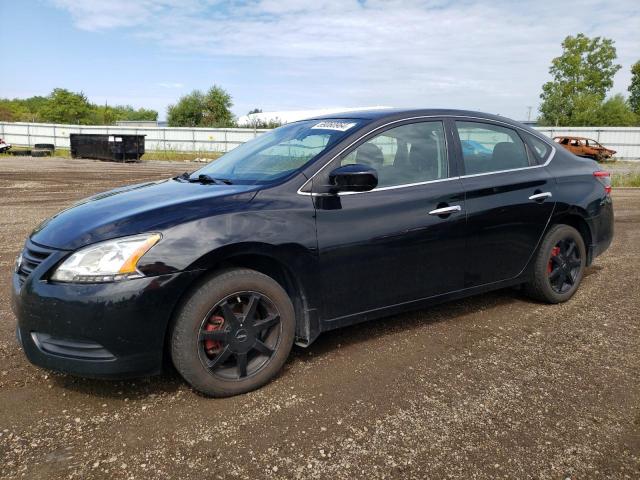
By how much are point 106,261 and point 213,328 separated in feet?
2.19

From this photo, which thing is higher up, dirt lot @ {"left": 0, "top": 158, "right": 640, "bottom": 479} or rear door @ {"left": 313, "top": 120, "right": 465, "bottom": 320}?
rear door @ {"left": 313, "top": 120, "right": 465, "bottom": 320}

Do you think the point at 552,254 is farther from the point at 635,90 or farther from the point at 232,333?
the point at 635,90

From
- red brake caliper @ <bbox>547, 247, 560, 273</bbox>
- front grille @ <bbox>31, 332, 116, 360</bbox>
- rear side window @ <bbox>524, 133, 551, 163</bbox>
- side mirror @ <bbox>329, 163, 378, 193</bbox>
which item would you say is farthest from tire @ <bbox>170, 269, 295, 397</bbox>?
rear side window @ <bbox>524, 133, 551, 163</bbox>

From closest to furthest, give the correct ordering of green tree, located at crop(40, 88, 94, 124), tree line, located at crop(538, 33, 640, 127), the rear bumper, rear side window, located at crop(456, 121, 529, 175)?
rear side window, located at crop(456, 121, 529, 175) → the rear bumper → tree line, located at crop(538, 33, 640, 127) → green tree, located at crop(40, 88, 94, 124)

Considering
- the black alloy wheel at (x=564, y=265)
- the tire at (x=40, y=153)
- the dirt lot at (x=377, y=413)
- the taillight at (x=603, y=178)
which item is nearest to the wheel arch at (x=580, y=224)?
the black alloy wheel at (x=564, y=265)

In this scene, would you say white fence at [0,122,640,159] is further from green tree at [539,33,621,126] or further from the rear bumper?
the rear bumper

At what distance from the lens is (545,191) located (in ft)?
13.7

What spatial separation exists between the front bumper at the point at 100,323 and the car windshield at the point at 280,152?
1.00 meters

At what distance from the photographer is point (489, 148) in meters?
4.04

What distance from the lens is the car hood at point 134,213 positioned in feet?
8.62

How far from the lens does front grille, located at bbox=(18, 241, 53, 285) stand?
8.79 ft

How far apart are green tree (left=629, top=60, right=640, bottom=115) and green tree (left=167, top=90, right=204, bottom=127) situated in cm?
5878

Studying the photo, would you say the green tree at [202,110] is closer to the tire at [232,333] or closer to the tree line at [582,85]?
the tree line at [582,85]

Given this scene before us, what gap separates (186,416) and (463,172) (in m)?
2.52
